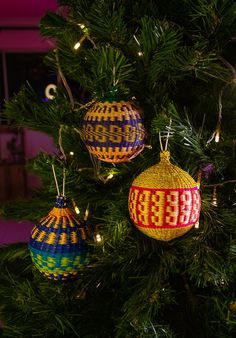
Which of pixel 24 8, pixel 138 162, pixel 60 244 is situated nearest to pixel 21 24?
pixel 24 8

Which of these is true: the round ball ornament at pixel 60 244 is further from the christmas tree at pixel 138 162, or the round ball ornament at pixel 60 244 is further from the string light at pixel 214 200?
the string light at pixel 214 200

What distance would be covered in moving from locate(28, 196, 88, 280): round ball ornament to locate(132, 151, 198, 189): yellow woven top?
0.11 meters

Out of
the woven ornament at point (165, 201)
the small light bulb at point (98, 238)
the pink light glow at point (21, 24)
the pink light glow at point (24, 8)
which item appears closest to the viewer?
the woven ornament at point (165, 201)

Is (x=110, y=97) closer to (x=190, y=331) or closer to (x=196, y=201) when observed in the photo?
(x=196, y=201)

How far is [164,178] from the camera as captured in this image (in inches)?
17.7

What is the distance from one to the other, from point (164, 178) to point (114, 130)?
3.5 inches

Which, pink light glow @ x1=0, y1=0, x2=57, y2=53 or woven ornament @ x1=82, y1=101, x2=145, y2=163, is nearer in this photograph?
woven ornament @ x1=82, y1=101, x2=145, y2=163

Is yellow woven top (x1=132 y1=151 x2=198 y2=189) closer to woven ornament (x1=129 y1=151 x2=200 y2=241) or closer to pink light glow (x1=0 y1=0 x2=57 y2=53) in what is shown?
woven ornament (x1=129 y1=151 x2=200 y2=241)

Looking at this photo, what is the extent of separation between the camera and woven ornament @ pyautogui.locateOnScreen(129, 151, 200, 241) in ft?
1.45

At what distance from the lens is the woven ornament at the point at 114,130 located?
47 centimetres

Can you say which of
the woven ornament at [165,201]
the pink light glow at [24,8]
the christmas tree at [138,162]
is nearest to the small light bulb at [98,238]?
the christmas tree at [138,162]

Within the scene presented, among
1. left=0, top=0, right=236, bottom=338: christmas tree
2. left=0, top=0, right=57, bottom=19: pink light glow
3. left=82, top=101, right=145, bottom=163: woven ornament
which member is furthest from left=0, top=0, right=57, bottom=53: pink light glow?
left=82, top=101, right=145, bottom=163: woven ornament

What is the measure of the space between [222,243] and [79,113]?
1.03 feet

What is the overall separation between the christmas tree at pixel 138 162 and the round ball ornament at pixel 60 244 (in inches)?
1.0
